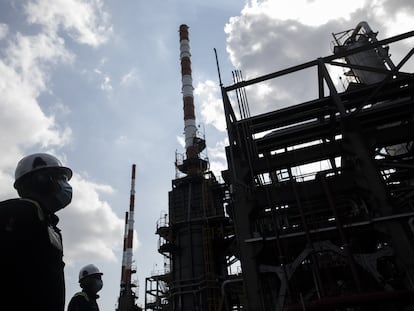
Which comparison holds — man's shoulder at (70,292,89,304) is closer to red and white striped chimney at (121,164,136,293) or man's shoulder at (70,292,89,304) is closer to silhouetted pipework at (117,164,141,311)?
silhouetted pipework at (117,164,141,311)

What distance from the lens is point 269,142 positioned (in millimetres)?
16281

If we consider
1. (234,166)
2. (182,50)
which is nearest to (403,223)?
(234,166)

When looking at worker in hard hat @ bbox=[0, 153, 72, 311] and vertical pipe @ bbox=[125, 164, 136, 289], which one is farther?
vertical pipe @ bbox=[125, 164, 136, 289]

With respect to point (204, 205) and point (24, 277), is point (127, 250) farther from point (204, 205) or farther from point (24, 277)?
point (24, 277)

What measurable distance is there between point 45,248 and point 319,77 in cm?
1560

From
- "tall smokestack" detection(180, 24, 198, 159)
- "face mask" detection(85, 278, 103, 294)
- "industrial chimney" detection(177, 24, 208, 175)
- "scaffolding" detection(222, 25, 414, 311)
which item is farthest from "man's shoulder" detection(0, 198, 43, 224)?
"tall smokestack" detection(180, 24, 198, 159)

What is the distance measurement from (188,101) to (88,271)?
2712 centimetres

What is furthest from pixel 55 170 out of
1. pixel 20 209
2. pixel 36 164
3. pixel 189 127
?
pixel 189 127

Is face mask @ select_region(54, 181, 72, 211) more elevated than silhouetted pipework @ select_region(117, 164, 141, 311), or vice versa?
silhouetted pipework @ select_region(117, 164, 141, 311)

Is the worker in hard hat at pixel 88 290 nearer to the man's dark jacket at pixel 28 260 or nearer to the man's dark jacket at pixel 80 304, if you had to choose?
the man's dark jacket at pixel 80 304

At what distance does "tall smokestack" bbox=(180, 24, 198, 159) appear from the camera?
102 ft

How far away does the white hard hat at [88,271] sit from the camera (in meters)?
7.28

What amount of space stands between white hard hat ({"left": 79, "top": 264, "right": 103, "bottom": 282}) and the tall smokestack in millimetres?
23121

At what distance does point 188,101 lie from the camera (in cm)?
3309
